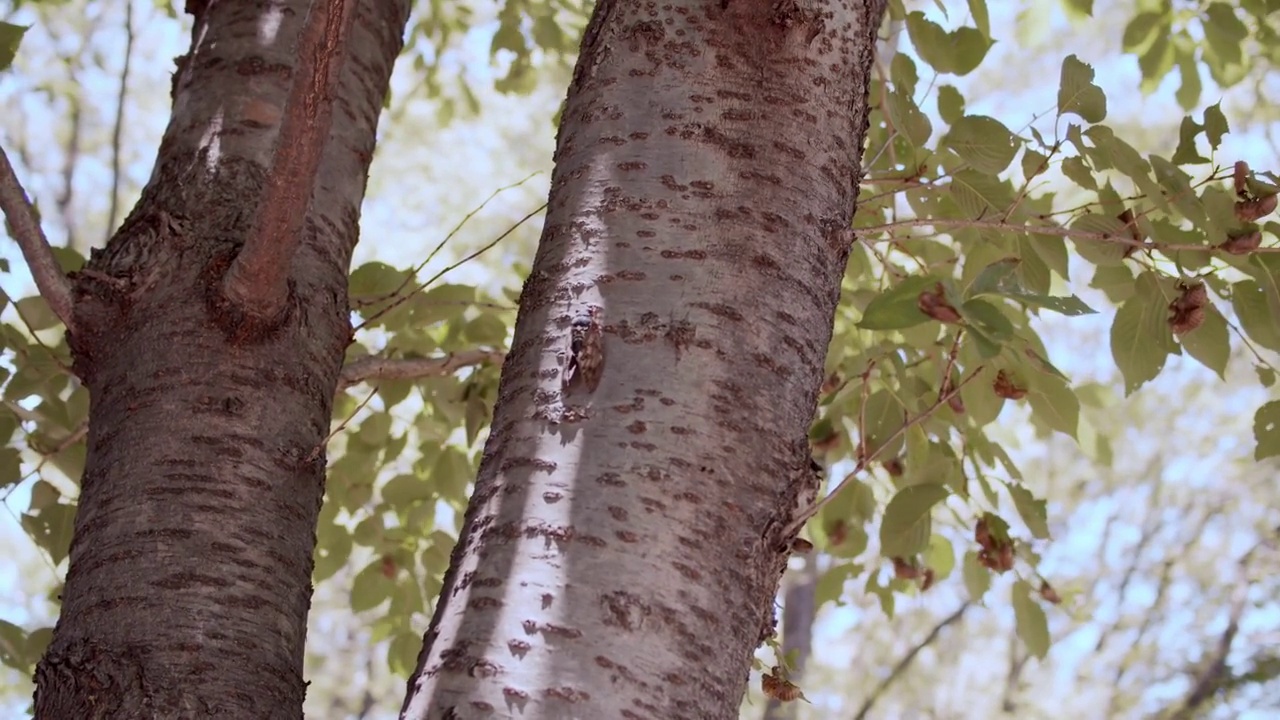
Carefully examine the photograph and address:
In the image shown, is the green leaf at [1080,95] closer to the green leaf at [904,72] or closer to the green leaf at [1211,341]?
the green leaf at [904,72]

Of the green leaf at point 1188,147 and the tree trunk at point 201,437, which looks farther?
the green leaf at point 1188,147

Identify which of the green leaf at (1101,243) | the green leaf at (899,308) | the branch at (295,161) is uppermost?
the green leaf at (1101,243)

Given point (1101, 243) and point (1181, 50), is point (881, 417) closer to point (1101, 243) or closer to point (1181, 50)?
point (1101, 243)

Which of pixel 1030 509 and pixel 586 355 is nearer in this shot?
pixel 586 355

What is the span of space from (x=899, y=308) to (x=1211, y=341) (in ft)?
3.07

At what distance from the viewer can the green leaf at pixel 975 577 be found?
1.97 meters

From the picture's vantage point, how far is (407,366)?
1.73 meters

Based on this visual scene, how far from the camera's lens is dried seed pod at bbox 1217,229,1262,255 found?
1296 mm

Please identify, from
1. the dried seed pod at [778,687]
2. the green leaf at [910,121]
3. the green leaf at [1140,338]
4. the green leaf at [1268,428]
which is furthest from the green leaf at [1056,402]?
the dried seed pod at [778,687]

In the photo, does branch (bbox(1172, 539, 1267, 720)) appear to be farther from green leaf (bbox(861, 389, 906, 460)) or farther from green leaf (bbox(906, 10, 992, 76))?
green leaf (bbox(906, 10, 992, 76))

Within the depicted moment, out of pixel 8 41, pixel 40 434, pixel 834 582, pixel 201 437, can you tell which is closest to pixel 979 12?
pixel 834 582

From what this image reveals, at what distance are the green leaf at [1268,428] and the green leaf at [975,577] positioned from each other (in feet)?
1.84

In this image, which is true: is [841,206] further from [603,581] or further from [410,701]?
[410,701]

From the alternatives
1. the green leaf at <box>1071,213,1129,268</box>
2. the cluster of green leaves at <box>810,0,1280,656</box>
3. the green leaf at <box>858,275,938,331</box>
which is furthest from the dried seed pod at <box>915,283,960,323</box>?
the green leaf at <box>1071,213,1129,268</box>
